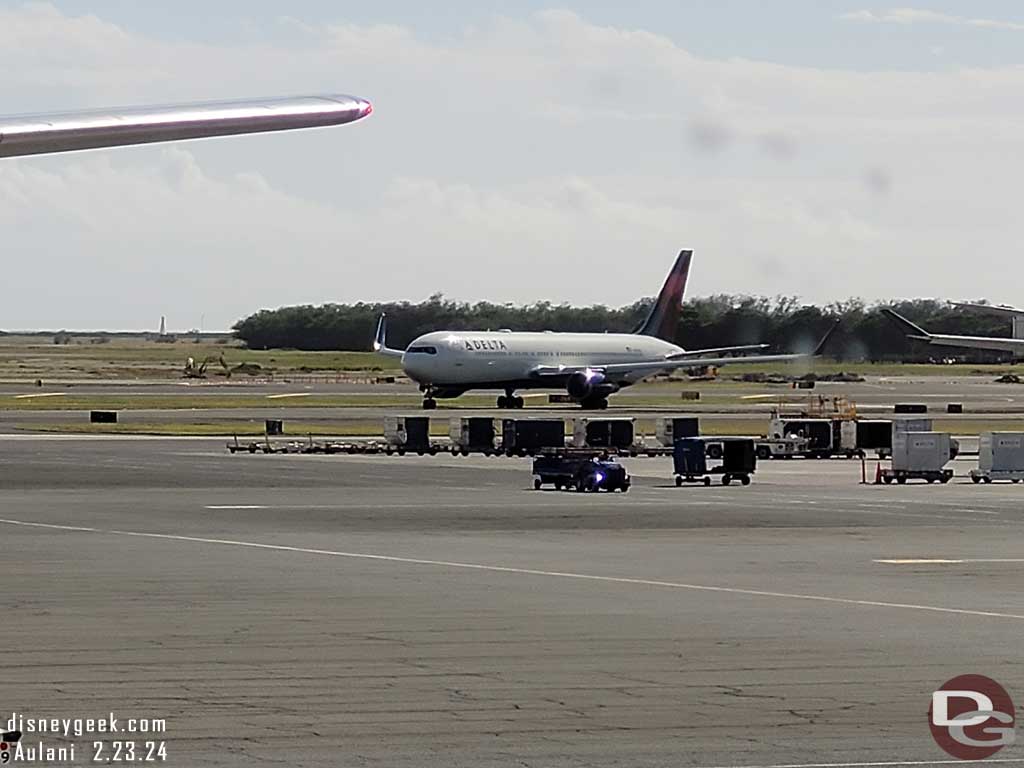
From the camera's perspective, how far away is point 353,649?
65.6ft

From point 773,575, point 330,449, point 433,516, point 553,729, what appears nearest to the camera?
point 553,729

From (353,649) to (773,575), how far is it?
10247mm

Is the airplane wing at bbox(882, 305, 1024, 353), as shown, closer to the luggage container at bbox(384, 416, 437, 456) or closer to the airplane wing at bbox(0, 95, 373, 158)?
the luggage container at bbox(384, 416, 437, 456)

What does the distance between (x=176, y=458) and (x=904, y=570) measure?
38.5 m

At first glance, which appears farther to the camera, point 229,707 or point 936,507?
point 936,507

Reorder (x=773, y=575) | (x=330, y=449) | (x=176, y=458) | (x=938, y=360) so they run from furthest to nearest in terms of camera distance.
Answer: (x=938, y=360) < (x=330, y=449) < (x=176, y=458) < (x=773, y=575)

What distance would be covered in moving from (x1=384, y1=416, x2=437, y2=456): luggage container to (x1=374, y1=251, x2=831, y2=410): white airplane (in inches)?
1381

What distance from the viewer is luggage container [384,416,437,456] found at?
68688mm

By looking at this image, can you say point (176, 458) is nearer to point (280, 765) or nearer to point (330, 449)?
point (330, 449)

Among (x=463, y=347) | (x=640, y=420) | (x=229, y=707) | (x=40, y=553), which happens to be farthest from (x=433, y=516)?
(x=463, y=347)

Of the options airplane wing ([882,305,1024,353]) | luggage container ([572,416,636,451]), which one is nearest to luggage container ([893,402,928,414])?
Answer: airplane wing ([882,305,1024,353])

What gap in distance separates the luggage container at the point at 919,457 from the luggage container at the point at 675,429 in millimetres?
10845

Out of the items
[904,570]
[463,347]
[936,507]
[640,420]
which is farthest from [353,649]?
[463,347]

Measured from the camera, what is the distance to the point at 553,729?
Answer: 1557 centimetres
